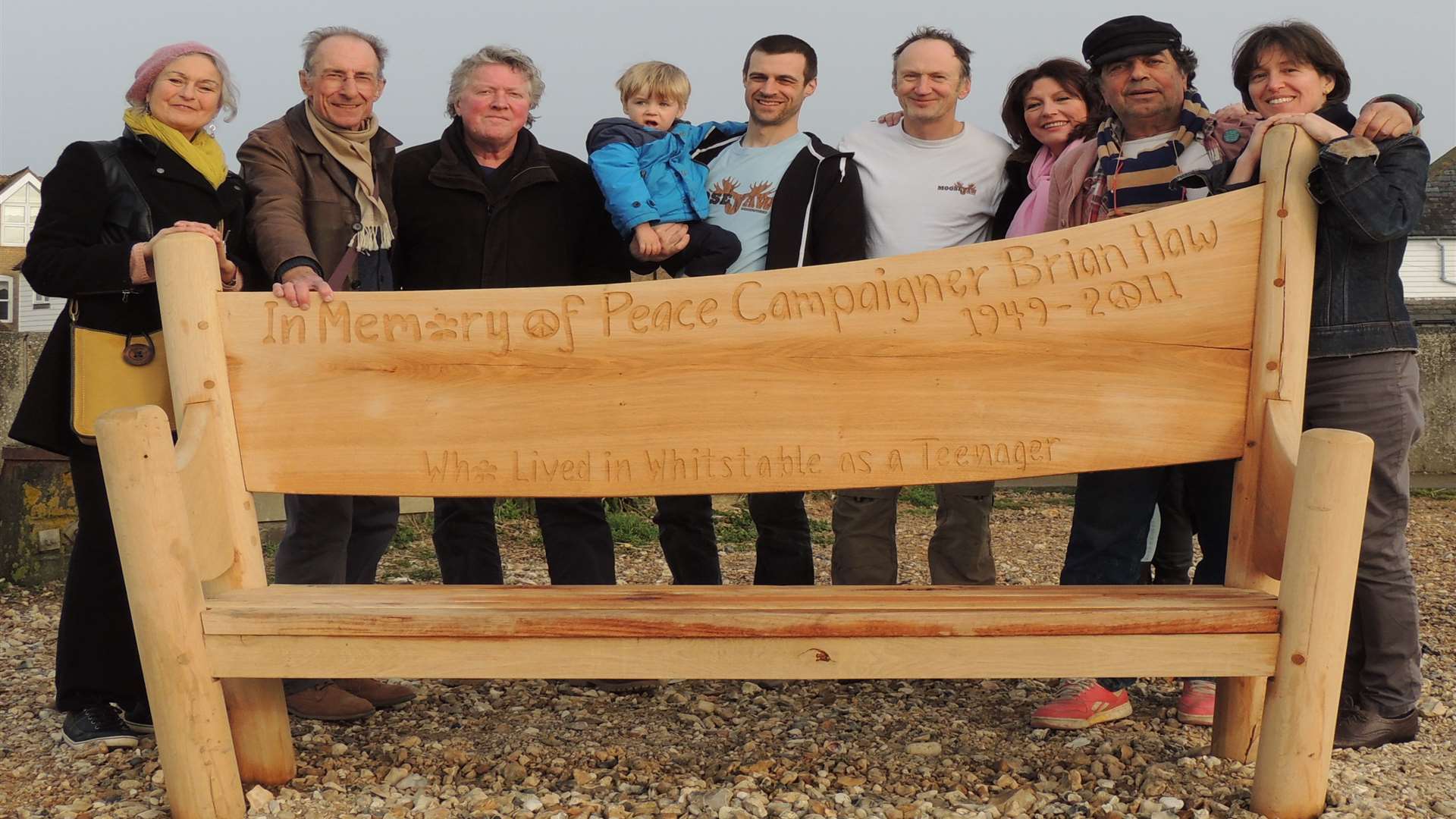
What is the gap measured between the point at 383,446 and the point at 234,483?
0.36m

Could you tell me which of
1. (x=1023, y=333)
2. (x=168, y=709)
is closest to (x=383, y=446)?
(x=168, y=709)

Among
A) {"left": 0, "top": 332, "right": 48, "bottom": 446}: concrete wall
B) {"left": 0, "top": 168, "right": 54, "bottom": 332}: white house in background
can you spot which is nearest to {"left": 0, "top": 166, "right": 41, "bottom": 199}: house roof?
{"left": 0, "top": 168, "right": 54, "bottom": 332}: white house in background

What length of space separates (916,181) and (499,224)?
127 centimetres

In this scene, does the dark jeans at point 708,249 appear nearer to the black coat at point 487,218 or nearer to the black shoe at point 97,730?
the black coat at point 487,218

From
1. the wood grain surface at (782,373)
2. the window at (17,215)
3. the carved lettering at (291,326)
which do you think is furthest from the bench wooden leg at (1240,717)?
the window at (17,215)

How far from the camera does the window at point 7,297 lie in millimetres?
26016

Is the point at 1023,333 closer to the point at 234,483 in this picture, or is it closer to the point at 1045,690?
the point at 1045,690

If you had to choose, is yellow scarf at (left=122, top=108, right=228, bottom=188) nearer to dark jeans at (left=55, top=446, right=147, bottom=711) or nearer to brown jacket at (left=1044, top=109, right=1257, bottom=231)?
dark jeans at (left=55, top=446, right=147, bottom=711)

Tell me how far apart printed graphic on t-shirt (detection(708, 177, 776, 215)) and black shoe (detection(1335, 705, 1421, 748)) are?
2.09 meters

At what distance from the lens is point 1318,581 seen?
101 inches

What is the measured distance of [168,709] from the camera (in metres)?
2.74

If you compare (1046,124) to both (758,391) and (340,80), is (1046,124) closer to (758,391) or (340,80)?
(758,391)

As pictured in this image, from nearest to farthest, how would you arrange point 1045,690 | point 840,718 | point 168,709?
point 168,709, point 840,718, point 1045,690

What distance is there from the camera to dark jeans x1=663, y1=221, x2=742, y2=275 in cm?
377
